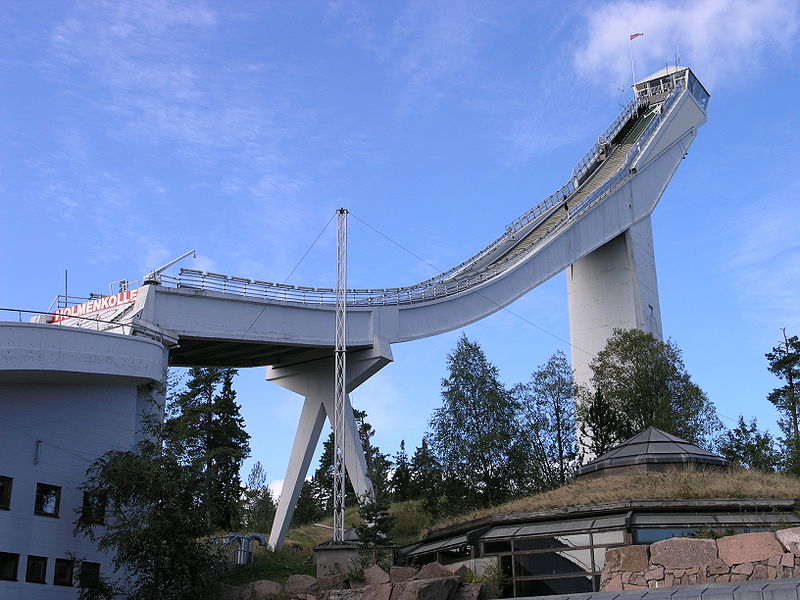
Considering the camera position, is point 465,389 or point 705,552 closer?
point 705,552

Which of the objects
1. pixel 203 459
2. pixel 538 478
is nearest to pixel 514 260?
pixel 538 478

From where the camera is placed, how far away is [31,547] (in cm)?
2938

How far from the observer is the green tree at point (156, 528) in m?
28.6

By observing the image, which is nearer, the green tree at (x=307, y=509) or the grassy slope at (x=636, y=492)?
the grassy slope at (x=636, y=492)

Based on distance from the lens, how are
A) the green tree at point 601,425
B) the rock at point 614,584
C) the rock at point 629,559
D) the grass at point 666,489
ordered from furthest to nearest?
1. the green tree at point 601,425
2. the grass at point 666,489
3. the rock at point 614,584
4. the rock at point 629,559

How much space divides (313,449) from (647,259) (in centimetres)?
2589

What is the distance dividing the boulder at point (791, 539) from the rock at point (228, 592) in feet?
52.5

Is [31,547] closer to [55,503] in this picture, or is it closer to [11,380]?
[55,503]

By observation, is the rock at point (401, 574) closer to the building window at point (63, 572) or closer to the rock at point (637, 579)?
the rock at point (637, 579)

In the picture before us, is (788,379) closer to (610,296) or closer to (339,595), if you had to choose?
(610,296)

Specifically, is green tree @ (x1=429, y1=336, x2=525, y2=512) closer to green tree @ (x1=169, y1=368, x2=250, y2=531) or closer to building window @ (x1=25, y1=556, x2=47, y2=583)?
green tree @ (x1=169, y1=368, x2=250, y2=531)

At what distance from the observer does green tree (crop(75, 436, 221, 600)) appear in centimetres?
2862

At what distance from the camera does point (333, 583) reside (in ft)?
96.1

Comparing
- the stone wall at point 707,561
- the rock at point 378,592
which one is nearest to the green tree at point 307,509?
the rock at point 378,592
